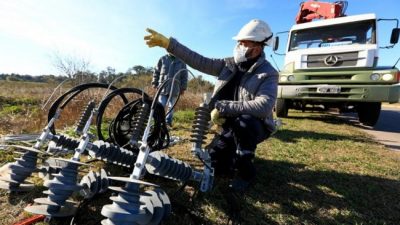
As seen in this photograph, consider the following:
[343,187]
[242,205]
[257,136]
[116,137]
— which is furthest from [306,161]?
[116,137]

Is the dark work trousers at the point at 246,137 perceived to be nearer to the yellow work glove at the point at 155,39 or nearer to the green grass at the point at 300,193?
the green grass at the point at 300,193

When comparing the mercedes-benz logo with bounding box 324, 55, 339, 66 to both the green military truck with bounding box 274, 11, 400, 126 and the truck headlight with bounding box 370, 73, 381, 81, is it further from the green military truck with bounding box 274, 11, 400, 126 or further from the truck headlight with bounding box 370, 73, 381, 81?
the truck headlight with bounding box 370, 73, 381, 81

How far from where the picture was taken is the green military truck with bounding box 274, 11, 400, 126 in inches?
273

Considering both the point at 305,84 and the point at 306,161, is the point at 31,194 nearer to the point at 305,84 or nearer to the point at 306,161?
the point at 306,161

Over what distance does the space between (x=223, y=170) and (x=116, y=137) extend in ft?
3.79

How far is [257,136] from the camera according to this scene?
2801mm

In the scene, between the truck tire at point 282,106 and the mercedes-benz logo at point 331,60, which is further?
the truck tire at point 282,106

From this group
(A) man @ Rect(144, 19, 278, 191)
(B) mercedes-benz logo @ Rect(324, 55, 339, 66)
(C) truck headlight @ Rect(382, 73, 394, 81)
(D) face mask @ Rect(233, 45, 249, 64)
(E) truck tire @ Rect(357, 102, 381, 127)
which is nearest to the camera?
(A) man @ Rect(144, 19, 278, 191)

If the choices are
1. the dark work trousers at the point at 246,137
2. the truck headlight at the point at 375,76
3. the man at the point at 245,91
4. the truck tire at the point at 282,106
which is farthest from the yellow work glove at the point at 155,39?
the truck tire at the point at 282,106

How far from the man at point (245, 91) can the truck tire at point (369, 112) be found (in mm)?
6010

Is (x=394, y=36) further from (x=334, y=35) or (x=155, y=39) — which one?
(x=155, y=39)

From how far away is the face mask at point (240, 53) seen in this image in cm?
284

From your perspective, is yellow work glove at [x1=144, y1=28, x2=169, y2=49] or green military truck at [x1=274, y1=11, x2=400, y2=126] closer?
yellow work glove at [x1=144, y1=28, x2=169, y2=49]

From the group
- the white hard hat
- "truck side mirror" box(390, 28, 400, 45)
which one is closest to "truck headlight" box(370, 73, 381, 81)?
"truck side mirror" box(390, 28, 400, 45)
